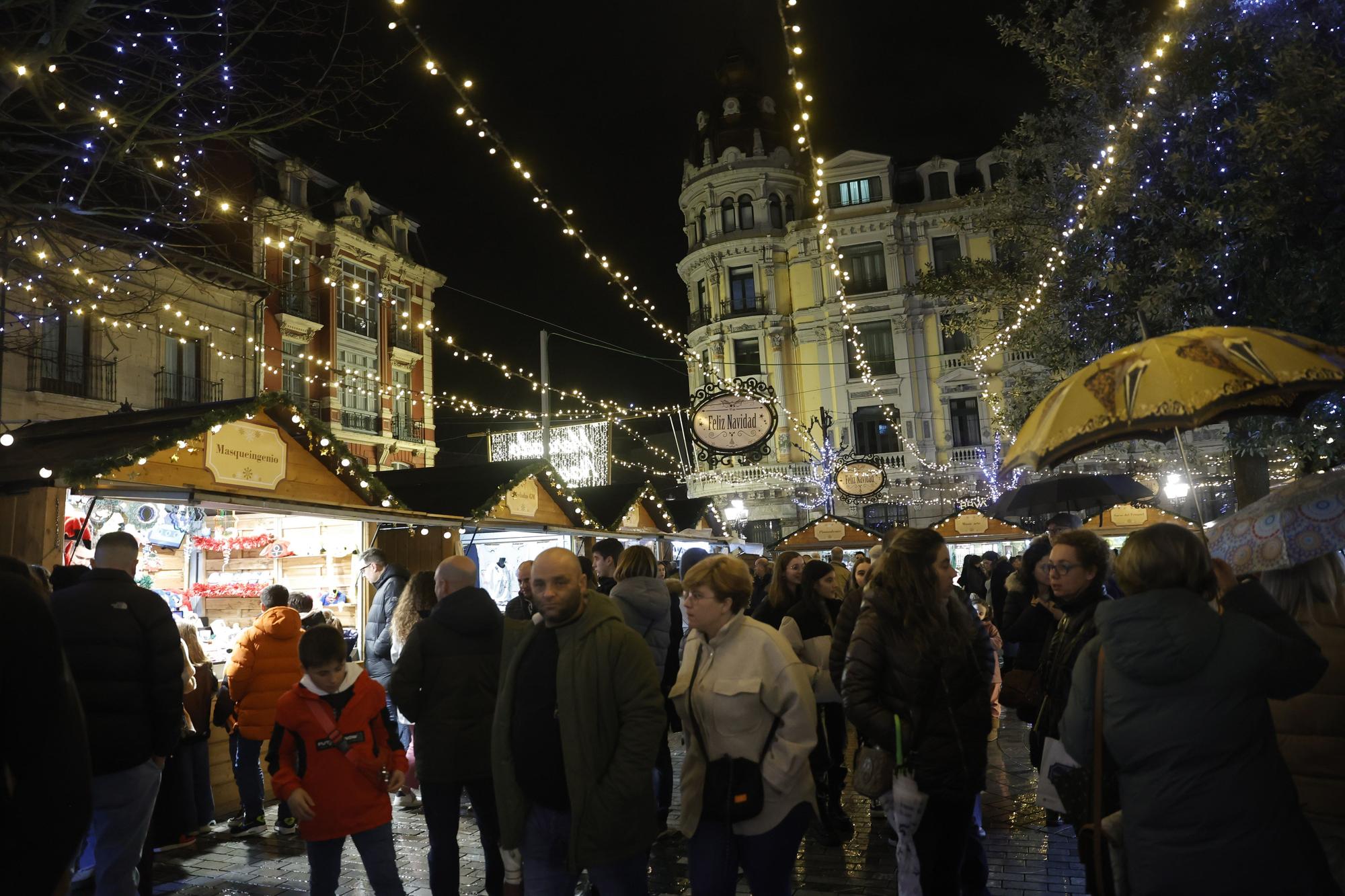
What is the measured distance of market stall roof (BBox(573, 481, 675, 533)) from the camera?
14.1 meters

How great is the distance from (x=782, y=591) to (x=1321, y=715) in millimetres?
3808

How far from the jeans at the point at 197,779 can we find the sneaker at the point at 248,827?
17 centimetres

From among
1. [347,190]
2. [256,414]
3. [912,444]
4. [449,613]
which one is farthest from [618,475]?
[449,613]

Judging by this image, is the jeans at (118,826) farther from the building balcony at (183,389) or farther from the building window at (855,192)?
the building window at (855,192)

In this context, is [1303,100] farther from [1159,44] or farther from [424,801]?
[424,801]

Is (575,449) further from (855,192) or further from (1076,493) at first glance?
(855,192)

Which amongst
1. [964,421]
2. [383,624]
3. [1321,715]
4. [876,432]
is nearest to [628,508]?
[383,624]

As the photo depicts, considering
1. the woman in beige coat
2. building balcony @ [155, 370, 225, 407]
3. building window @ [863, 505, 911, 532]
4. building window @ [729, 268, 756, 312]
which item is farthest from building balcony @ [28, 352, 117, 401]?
building window @ [863, 505, 911, 532]

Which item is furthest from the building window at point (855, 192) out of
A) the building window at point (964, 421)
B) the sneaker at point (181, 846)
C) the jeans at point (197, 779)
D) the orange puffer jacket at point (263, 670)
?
the sneaker at point (181, 846)

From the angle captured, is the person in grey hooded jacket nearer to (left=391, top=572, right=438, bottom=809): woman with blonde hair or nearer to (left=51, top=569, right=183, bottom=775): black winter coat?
(left=51, top=569, right=183, bottom=775): black winter coat

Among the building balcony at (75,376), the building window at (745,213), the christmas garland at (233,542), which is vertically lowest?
the christmas garland at (233,542)

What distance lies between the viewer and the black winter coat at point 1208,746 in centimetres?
255

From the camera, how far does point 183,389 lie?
21.0m

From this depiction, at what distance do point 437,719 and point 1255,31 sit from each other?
8.15 m
